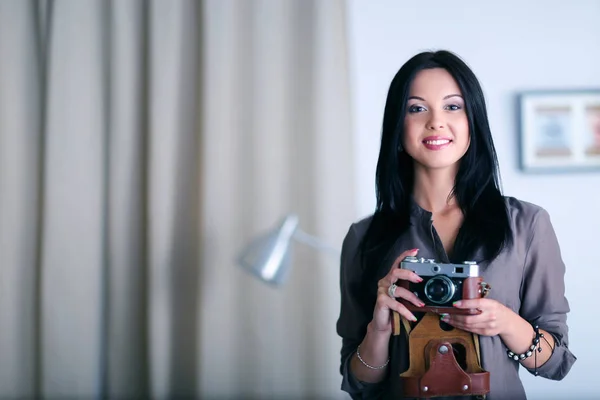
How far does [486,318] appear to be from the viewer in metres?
0.87

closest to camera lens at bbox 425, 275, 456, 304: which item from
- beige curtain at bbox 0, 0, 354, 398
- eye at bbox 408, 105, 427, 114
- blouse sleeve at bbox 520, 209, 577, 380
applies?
blouse sleeve at bbox 520, 209, 577, 380

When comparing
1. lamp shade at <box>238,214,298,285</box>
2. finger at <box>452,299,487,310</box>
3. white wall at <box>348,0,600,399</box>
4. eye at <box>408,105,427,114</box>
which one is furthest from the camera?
Result: white wall at <box>348,0,600,399</box>

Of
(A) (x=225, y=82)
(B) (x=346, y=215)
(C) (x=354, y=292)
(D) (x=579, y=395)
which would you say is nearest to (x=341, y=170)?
(B) (x=346, y=215)

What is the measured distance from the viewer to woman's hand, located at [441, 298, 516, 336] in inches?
34.1

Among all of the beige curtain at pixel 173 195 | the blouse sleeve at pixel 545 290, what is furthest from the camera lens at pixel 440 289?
the beige curtain at pixel 173 195

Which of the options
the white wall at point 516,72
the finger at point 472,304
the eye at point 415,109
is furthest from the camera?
the white wall at point 516,72

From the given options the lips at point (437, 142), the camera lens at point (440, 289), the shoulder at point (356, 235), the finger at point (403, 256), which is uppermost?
the lips at point (437, 142)

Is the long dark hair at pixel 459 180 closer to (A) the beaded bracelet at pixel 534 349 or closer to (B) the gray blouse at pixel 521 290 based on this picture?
(B) the gray blouse at pixel 521 290

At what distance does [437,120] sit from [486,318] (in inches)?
12.1

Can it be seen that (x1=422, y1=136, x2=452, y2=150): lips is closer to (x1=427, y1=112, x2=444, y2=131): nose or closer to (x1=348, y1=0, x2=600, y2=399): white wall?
(x1=427, y1=112, x2=444, y2=131): nose

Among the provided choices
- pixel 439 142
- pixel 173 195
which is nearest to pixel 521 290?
pixel 439 142

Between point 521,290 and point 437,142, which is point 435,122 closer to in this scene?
point 437,142

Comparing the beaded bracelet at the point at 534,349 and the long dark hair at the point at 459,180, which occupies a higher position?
the long dark hair at the point at 459,180

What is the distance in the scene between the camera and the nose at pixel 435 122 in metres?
0.95
